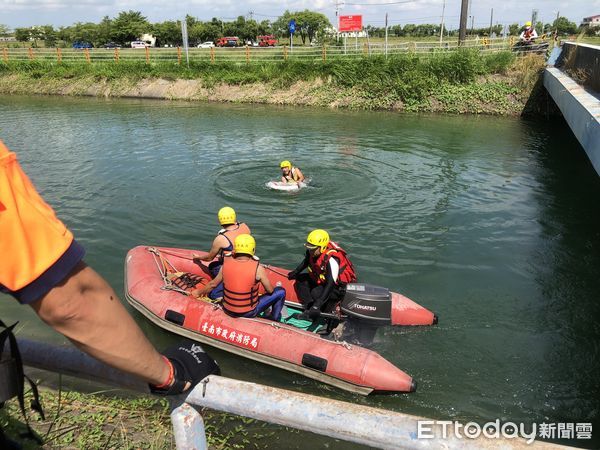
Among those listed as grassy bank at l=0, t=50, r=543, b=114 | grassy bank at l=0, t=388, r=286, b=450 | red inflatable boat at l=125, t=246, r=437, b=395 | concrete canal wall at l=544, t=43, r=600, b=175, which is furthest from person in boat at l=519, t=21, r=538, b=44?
grassy bank at l=0, t=388, r=286, b=450

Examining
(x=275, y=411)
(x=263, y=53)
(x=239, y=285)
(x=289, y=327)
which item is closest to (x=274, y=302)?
(x=289, y=327)

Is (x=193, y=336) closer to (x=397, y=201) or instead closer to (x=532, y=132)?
(x=397, y=201)

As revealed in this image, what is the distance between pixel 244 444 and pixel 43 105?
27022 mm

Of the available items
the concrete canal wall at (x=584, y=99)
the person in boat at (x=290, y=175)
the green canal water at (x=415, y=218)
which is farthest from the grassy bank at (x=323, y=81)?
the person in boat at (x=290, y=175)

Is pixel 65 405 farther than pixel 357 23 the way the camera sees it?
No

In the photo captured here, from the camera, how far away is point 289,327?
20.1 ft

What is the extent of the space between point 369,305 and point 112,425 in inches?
128

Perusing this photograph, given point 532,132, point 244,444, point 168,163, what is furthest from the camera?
point 532,132

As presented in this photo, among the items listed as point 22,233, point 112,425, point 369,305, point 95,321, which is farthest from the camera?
point 369,305

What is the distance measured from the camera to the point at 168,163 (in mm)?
14820

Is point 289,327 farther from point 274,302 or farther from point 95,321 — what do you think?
point 95,321

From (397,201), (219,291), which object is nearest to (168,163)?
(397,201)

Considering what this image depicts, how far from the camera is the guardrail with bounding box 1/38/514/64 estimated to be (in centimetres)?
2642

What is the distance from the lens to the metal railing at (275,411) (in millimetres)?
1402
